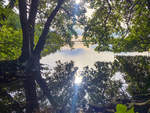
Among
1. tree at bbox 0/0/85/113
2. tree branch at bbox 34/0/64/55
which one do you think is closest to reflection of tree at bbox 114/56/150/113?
tree at bbox 0/0/85/113

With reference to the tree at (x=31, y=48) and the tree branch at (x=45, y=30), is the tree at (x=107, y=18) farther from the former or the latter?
the tree branch at (x=45, y=30)

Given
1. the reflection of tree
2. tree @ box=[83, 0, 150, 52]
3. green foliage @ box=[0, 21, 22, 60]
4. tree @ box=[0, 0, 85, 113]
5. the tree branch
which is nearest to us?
the reflection of tree

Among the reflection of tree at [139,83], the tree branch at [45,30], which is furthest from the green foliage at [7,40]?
the reflection of tree at [139,83]

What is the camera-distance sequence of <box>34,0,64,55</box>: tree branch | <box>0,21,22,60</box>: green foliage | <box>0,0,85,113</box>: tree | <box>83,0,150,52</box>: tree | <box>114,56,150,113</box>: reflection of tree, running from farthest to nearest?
1. <box>83,0,150,52</box>: tree
2. <box>34,0,64,55</box>: tree branch
3. <box>0,21,22,60</box>: green foliage
4. <box>0,0,85,113</box>: tree
5. <box>114,56,150,113</box>: reflection of tree

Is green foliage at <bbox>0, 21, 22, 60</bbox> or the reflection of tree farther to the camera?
green foliage at <bbox>0, 21, 22, 60</bbox>

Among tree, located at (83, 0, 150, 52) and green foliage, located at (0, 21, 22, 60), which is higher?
tree, located at (83, 0, 150, 52)

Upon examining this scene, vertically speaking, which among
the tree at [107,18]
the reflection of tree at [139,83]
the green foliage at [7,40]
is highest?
the tree at [107,18]

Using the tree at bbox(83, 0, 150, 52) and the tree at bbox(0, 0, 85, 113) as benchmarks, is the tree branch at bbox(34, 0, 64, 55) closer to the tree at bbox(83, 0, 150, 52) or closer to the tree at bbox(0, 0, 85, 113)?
the tree at bbox(0, 0, 85, 113)

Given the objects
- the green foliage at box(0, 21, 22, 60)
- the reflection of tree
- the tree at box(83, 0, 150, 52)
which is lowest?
the reflection of tree

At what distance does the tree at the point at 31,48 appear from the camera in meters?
A: 5.20

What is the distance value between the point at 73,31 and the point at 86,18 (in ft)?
8.22

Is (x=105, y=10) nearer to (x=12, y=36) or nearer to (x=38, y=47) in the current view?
(x=38, y=47)

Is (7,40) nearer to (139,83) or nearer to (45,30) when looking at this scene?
(45,30)

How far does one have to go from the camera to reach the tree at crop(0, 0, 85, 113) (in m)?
5.20
